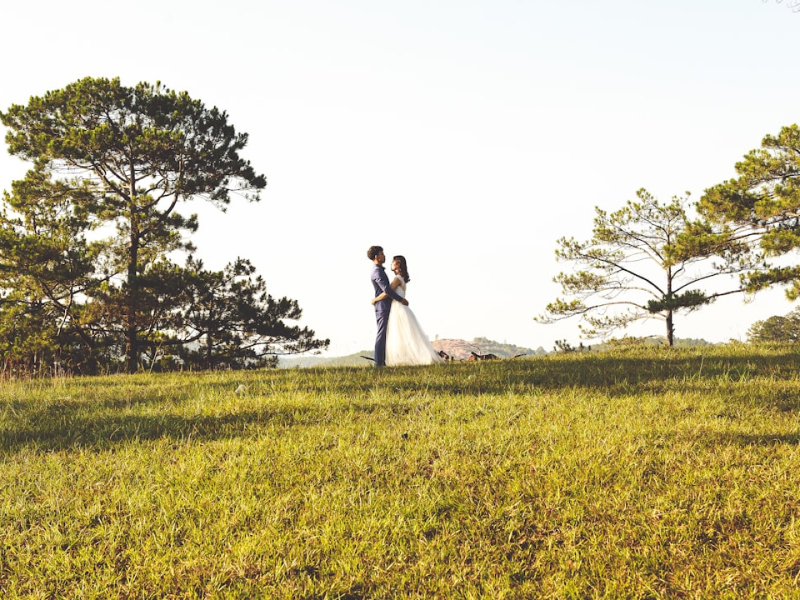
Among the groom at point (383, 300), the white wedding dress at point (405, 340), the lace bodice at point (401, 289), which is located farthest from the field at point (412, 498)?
the lace bodice at point (401, 289)

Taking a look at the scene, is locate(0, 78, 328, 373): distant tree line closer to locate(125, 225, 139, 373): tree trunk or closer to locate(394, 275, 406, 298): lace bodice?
locate(125, 225, 139, 373): tree trunk

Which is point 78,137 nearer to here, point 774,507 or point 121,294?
point 121,294

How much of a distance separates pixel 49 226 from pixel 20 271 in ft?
10.4

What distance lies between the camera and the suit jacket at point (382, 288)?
1198 centimetres

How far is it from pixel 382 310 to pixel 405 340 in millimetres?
825

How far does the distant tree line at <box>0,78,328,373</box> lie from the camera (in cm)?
2097

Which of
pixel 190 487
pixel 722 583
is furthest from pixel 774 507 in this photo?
pixel 190 487

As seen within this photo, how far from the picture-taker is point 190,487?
4480 millimetres

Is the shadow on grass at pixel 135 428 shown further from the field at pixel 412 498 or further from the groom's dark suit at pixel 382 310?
the groom's dark suit at pixel 382 310

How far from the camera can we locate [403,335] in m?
12.2

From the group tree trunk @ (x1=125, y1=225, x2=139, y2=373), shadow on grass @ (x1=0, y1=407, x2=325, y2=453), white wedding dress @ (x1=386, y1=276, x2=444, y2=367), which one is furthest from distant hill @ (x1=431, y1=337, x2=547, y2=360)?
tree trunk @ (x1=125, y1=225, x2=139, y2=373)

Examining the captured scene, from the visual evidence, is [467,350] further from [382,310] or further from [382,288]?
[382,288]

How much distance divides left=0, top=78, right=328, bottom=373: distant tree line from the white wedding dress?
40.6 ft

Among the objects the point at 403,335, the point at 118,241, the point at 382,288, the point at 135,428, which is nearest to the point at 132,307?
the point at 118,241
